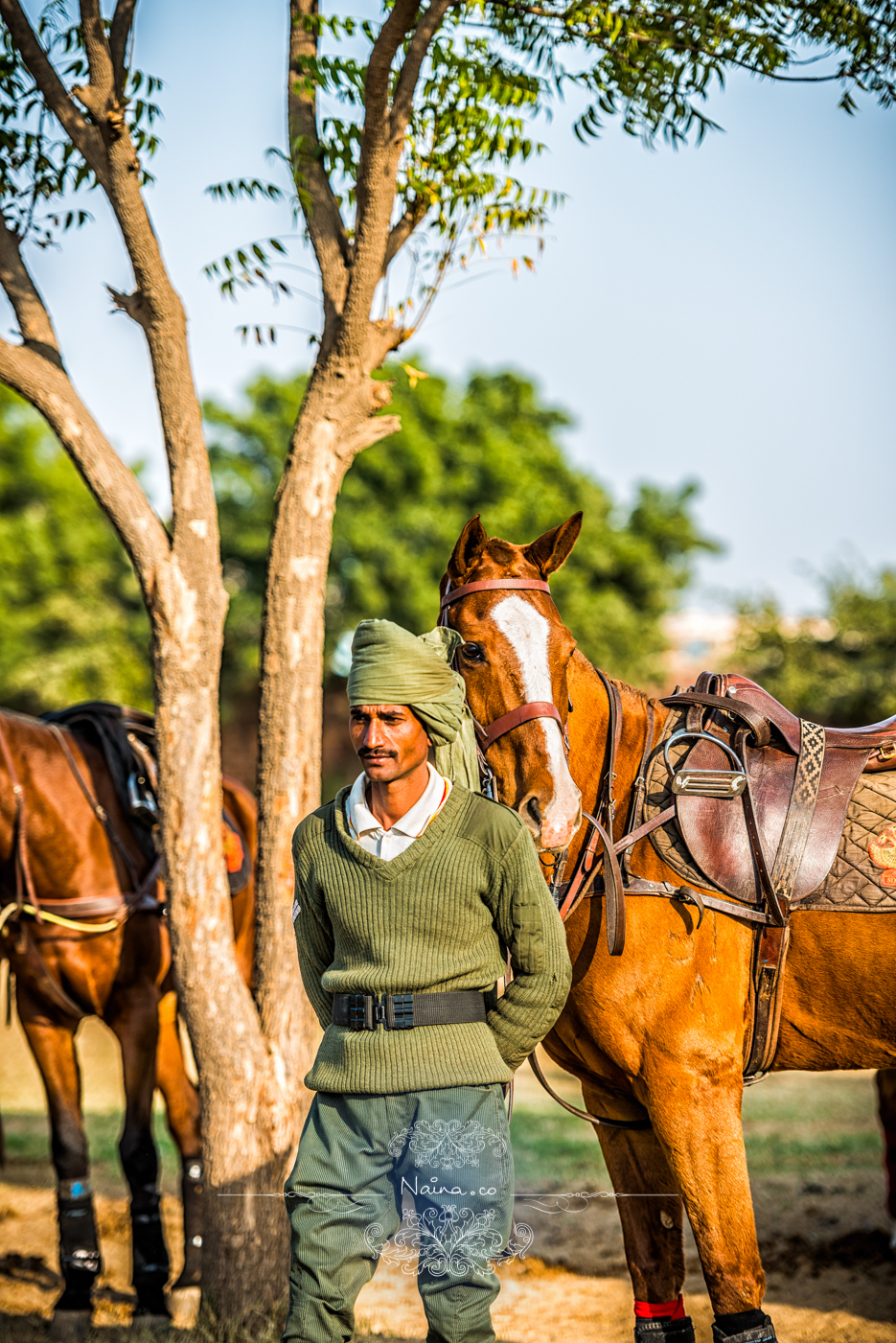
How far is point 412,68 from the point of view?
4438 mm

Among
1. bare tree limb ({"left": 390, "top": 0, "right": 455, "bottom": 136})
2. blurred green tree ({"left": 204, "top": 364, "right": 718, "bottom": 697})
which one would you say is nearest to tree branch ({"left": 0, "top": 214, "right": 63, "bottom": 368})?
bare tree limb ({"left": 390, "top": 0, "right": 455, "bottom": 136})

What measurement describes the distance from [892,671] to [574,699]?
12.4 meters

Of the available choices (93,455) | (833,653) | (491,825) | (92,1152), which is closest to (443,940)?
(491,825)

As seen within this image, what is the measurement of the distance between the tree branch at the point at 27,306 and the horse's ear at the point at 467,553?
2.11 meters

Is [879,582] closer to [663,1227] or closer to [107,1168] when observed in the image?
[107,1168]

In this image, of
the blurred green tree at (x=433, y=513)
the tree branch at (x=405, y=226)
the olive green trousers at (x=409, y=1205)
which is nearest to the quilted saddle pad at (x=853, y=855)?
the olive green trousers at (x=409, y=1205)

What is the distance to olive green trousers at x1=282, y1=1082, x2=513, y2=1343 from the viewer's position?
8.13ft

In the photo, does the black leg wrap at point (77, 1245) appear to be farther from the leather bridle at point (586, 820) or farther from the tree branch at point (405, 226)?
the tree branch at point (405, 226)

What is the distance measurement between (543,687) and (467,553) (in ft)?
1.76

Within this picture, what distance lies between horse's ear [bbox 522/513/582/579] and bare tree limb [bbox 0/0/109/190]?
7.98 ft

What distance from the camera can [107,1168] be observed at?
754 cm

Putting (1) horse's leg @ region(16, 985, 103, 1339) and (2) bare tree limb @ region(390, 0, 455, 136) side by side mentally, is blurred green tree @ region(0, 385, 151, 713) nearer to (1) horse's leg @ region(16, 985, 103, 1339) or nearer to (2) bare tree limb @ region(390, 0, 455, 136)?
(1) horse's leg @ region(16, 985, 103, 1339)

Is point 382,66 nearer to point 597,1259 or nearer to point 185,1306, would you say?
point 185,1306

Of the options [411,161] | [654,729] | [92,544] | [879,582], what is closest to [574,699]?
[654,729]
